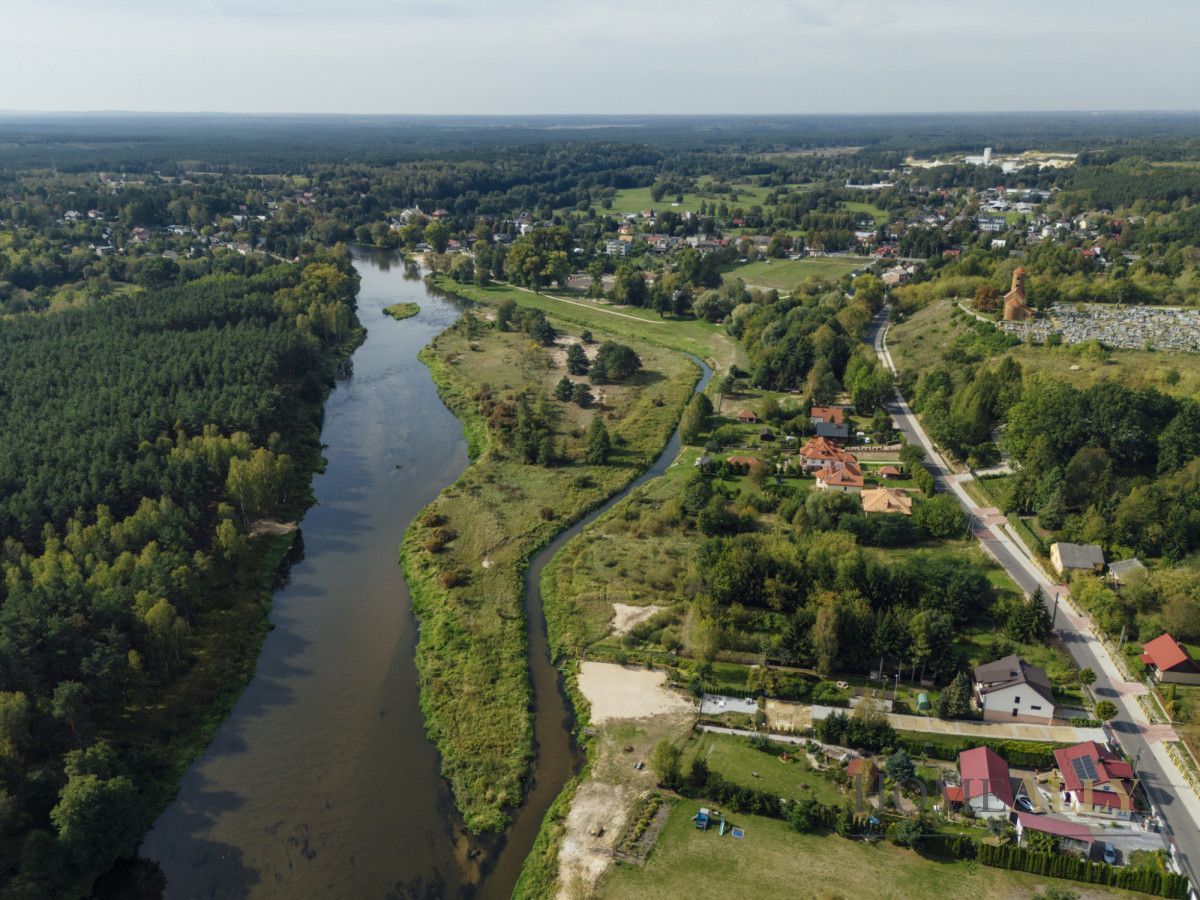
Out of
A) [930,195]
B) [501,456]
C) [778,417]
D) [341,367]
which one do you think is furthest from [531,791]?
[930,195]

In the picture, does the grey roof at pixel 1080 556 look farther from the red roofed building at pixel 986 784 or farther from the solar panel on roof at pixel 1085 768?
the red roofed building at pixel 986 784

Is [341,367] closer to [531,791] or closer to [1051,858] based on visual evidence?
[531,791]

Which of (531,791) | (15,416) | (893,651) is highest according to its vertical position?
(15,416)

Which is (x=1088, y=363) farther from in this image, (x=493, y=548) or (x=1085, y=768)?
(x=493, y=548)

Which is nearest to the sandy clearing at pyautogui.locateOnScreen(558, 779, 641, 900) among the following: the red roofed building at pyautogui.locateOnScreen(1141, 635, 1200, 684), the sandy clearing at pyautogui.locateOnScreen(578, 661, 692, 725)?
the sandy clearing at pyautogui.locateOnScreen(578, 661, 692, 725)

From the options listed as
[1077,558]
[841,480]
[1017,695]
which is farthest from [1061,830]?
[841,480]
